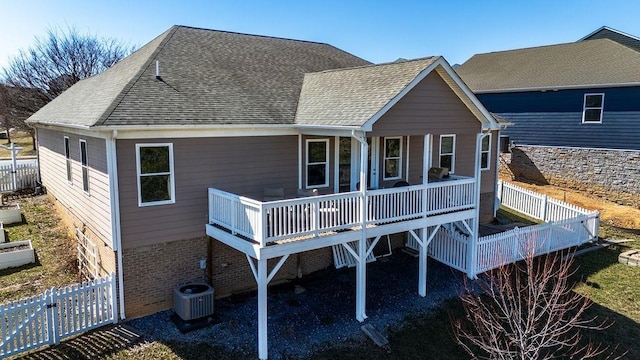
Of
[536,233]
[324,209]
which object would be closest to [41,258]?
[324,209]

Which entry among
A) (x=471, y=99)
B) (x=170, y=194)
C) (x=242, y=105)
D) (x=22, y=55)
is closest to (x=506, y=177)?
(x=471, y=99)

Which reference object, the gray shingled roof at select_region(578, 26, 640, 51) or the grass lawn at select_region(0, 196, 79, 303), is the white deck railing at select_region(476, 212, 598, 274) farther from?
the gray shingled roof at select_region(578, 26, 640, 51)

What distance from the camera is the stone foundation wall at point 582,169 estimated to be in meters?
22.7

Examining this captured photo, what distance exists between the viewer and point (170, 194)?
11.0 meters

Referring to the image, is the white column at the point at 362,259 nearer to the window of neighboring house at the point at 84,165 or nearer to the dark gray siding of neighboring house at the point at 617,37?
the window of neighboring house at the point at 84,165

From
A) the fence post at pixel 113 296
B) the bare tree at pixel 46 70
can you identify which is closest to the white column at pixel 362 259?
the fence post at pixel 113 296

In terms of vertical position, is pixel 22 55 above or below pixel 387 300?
above

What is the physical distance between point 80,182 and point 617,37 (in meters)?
30.7

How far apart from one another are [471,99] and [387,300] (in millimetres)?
6351

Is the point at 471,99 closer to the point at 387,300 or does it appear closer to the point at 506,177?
the point at 387,300

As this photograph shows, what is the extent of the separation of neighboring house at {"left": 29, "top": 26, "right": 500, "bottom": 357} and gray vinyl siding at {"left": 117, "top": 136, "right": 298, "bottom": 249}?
29 mm

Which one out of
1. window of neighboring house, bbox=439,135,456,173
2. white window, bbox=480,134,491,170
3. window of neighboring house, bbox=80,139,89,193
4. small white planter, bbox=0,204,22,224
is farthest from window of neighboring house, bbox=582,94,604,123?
small white planter, bbox=0,204,22,224

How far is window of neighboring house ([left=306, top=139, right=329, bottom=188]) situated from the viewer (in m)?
13.5

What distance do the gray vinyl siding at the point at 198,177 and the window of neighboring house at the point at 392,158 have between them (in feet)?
11.7
